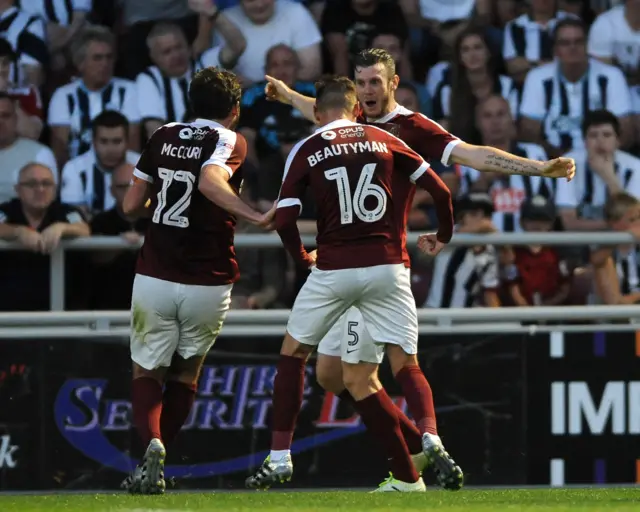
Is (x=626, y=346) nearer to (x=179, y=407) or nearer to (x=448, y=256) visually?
(x=448, y=256)

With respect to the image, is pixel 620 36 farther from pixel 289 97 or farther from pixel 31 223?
pixel 31 223

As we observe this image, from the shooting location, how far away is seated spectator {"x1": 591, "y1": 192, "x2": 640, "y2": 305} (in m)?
9.21

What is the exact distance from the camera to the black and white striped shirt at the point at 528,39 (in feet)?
35.0

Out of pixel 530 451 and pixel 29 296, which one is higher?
pixel 29 296

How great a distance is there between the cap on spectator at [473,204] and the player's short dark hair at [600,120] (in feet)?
3.67

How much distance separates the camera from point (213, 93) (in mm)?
7168

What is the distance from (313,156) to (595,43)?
4705 mm

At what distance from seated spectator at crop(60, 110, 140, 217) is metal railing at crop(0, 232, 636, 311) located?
79 cm

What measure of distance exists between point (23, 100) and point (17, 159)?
63 cm

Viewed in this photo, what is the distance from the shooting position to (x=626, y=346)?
870cm

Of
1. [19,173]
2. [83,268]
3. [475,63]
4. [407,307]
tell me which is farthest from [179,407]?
[475,63]

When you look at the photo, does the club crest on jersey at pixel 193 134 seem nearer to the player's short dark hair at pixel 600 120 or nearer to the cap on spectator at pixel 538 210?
the cap on spectator at pixel 538 210

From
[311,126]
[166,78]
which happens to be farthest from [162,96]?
[311,126]

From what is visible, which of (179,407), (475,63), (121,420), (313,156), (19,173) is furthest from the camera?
(475,63)
